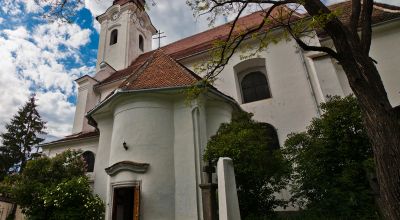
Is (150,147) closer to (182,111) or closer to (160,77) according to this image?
(182,111)

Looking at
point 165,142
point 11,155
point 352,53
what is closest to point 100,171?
A: point 165,142

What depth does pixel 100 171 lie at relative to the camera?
10672 mm

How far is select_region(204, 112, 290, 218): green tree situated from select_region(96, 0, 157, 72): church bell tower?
16860 millimetres

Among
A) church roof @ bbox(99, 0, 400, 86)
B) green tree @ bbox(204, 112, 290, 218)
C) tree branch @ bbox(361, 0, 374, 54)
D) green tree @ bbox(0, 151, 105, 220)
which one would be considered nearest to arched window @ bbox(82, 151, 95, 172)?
green tree @ bbox(0, 151, 105, 220)

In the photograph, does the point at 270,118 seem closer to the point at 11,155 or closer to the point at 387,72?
the point at 387,72

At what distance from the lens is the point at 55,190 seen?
29.5 feet

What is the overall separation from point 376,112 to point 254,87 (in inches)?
388

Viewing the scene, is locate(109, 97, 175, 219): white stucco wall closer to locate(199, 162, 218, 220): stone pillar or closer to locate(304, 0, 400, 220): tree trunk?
locate(199, 162, 218, 220): stone pillar

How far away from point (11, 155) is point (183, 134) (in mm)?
27412

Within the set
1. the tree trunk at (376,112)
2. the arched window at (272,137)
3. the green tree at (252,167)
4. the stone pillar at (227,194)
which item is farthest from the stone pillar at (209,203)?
the arched window at (272,137)

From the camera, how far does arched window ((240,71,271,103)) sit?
13.9 m

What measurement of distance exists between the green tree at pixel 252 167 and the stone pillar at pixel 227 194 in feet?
8.09

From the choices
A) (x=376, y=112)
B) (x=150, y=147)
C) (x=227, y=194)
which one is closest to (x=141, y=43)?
(x=150, y=147)

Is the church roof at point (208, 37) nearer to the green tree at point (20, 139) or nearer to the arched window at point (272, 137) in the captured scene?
the arched window at point (272, 137)
